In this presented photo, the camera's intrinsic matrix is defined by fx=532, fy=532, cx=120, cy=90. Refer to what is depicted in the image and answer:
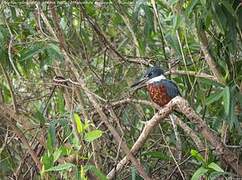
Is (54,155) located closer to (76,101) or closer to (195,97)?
(76,101)

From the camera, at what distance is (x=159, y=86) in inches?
106

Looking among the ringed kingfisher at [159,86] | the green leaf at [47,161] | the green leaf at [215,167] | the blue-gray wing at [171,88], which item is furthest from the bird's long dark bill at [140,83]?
the green leaf at [47,161]

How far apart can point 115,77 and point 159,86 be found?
0.41m

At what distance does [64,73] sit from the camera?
275 cm

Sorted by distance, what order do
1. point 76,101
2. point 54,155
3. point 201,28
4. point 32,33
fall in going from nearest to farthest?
point 54,155, point 201,28, point 76,101, point 32,33

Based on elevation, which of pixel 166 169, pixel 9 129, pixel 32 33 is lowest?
pixel 166 169

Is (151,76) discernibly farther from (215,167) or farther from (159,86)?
(215,167)

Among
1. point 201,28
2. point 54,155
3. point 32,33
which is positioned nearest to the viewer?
point 54,155

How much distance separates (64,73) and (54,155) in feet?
3.29

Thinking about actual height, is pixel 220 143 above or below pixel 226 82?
below

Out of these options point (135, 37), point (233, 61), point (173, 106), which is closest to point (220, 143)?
point (173, 106)

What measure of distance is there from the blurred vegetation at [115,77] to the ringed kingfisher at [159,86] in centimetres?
7

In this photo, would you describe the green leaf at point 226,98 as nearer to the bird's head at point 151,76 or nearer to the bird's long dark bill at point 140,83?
the bird's head at point 151,76

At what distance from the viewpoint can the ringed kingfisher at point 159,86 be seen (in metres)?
2.63
